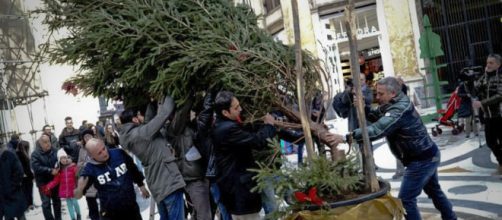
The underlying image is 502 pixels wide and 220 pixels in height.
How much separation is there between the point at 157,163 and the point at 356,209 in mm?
2166

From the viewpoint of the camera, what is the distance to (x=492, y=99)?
6.25 metres

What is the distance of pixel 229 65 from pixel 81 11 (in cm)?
152

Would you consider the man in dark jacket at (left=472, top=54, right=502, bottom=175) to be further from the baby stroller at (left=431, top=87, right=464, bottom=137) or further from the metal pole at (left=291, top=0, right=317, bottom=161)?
the baby stroller at (left=431, top=87, right=464, bottom=137)

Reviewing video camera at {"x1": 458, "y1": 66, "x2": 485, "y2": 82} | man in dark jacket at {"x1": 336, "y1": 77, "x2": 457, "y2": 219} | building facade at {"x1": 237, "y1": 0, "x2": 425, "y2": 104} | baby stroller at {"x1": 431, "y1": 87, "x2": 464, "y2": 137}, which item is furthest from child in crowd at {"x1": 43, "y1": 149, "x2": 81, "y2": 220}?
building facade at {"x1": 237, "y1": 0, "x2": 425, "y2": 104}

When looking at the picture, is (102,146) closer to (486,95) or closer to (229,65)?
(229,65)

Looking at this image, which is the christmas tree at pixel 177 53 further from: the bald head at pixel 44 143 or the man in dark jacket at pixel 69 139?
the man in dark jacket at pixel 69 139

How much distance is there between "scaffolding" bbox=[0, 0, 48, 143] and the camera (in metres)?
18.3

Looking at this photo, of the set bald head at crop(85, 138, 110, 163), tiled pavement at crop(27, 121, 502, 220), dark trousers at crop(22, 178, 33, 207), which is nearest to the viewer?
bald head at crop(85, 138, 110, 163)

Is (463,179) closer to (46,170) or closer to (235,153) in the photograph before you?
(235,153)

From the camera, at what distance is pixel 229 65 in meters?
4.04

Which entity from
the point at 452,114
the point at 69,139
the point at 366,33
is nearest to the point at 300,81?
the point at 69,139

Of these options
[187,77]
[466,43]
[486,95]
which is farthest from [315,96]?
[466,43]

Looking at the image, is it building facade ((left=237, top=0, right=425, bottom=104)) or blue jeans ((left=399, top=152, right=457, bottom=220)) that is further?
building facade ((left=237, top=0, right=425, bottom=104))

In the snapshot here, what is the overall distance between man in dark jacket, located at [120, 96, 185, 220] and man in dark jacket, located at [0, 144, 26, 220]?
3874 mm
